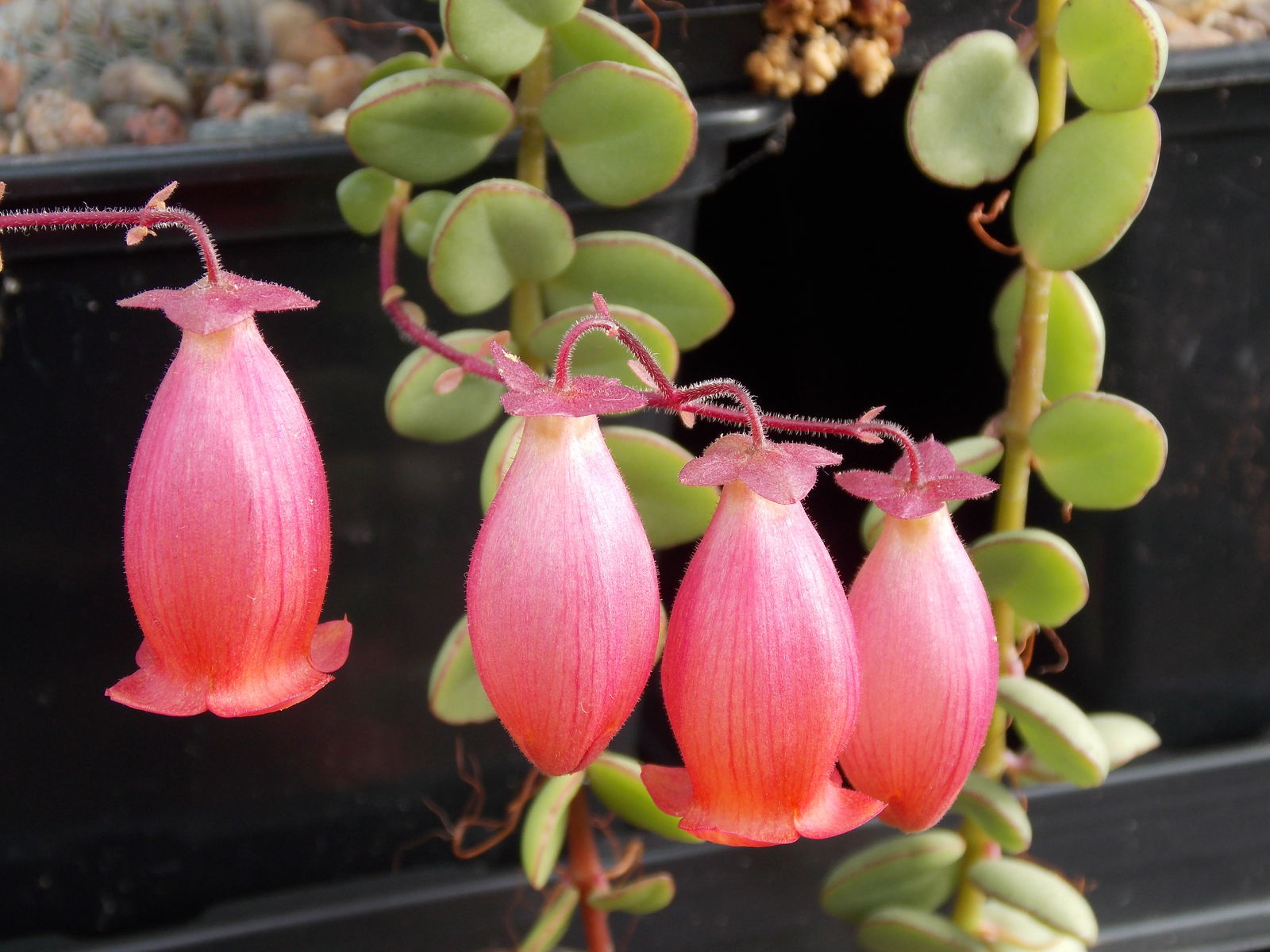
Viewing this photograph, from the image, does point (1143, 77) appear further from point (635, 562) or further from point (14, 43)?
point (14, 43)

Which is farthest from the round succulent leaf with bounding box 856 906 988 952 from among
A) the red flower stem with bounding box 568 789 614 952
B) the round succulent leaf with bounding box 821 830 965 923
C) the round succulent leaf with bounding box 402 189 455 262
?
the round succulent leaf with bounding box 402 189 455 262

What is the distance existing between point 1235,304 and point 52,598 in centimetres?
53

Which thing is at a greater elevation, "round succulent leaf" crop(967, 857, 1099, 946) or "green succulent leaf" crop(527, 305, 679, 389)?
"green succulent leaf" crop(527, 305, 679, 389)

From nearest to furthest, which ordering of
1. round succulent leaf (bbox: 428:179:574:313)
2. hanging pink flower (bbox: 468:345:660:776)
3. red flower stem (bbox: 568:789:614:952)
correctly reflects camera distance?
hanging pink flower (bbox: 468:345:660:776) < round succulent leaf (bbox: 428:179:574:313) < red flower stem (bbox: 568:789:614:952)

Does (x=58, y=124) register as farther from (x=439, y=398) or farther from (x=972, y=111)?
(x=972, y=111)

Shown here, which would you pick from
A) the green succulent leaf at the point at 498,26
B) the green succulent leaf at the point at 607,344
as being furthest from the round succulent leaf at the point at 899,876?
the green succulent leaf at the point at 498,26

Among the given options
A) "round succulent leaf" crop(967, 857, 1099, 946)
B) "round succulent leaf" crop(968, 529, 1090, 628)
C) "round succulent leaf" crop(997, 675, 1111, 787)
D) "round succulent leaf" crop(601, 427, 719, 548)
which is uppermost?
"round succulent leaf" crop(601, 427, 719, 548)

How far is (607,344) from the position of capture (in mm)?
399

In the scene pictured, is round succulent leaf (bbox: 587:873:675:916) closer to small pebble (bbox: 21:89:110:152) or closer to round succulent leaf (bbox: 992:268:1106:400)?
round succulent leaf (bbox: 992:268:1106:400)

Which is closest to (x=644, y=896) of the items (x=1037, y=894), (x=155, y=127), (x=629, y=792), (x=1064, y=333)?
(x=629, y=792)

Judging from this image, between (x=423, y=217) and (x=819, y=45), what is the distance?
0.18 m

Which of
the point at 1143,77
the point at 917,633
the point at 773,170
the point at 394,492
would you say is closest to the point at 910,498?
the point at 917,633

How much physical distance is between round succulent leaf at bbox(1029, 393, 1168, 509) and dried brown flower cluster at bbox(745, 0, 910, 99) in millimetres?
166

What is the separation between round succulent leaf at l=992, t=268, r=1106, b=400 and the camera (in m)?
0.42
